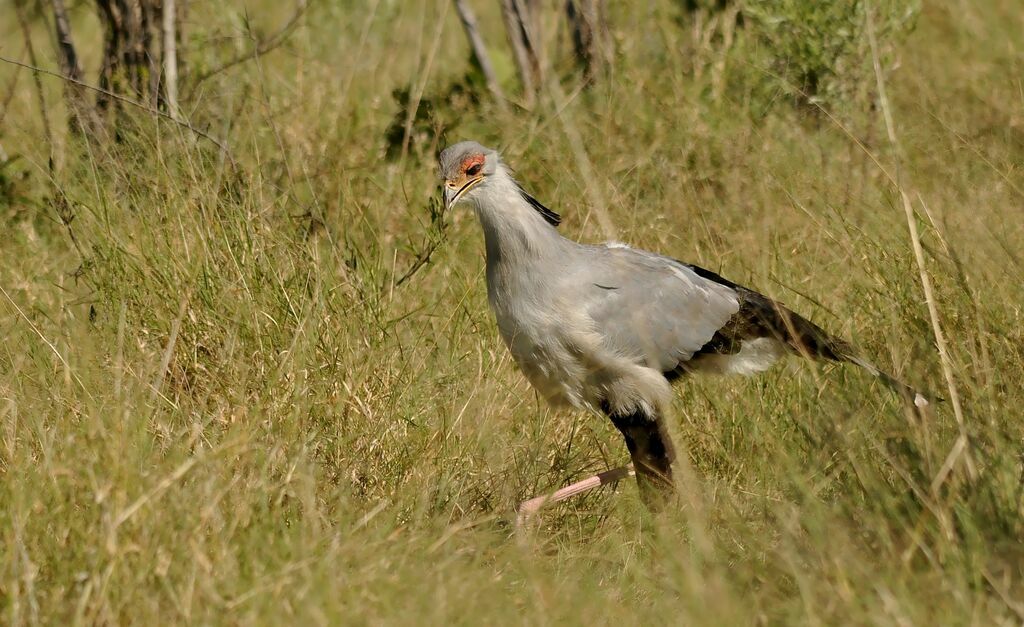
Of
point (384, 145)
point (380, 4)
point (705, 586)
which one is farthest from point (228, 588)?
point (380, 4)

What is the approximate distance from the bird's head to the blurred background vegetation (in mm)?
340

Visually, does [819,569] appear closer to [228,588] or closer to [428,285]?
[228,588]

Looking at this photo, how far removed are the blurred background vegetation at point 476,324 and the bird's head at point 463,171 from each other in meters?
0.34

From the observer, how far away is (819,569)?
2869 mm

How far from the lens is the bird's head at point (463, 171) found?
13.6 ft

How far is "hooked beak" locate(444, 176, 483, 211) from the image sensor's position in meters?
4.11

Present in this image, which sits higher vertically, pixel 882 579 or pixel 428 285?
pixel 882 579

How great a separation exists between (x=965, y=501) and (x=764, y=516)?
506mm

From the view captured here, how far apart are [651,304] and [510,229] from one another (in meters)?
0.52

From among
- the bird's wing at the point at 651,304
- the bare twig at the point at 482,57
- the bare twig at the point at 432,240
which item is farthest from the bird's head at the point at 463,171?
the bare twig at the point at 482,57

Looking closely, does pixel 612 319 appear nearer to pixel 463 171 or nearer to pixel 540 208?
pixel 540 208

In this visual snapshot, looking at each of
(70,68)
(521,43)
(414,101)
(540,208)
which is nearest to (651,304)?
(540,208)

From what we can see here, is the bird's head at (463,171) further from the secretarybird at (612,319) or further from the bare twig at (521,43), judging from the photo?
the bare twig at (521,43)

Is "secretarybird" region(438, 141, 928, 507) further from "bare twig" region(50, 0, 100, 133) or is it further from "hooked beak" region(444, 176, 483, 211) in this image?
"bare twig" region(50, 0, 100, 133)
